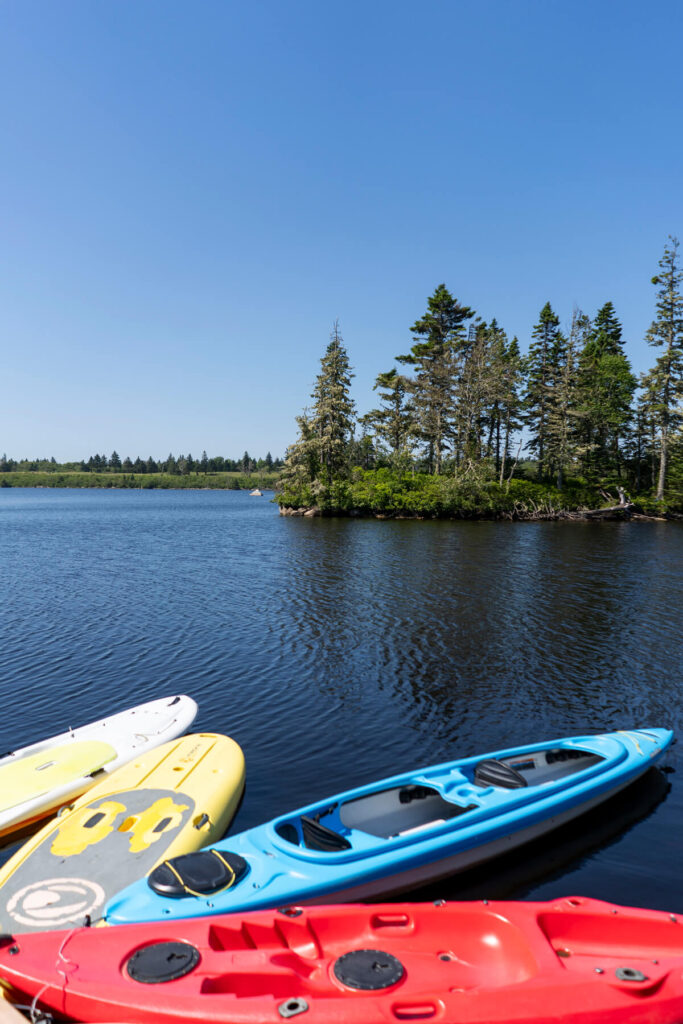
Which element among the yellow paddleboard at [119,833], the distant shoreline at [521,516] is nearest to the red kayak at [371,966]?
the yellow paddleboard at [119,833]

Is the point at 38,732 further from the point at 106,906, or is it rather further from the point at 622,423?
the point at 622,423

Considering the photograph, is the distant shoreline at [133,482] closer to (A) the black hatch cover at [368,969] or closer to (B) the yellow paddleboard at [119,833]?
(B) the yellow paddleboard at [119,833]

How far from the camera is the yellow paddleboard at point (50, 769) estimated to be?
9.38m

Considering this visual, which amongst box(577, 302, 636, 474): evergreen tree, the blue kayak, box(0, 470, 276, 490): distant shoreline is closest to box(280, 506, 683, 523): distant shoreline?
box(577, 302, 636, 474): evergreen tree

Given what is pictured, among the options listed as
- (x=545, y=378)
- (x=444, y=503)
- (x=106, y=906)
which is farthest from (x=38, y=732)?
(x=545, y=378)

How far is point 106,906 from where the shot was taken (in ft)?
21.7

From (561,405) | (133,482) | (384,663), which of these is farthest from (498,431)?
(133,482)

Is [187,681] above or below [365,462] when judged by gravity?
below

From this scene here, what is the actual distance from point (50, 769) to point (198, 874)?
4.82 metres

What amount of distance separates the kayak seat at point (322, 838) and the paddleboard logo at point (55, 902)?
2628 mm

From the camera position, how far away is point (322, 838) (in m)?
7.59

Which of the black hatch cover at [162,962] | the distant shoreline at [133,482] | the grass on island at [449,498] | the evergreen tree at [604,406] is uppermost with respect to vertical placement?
the evergreen tree at [604,406]

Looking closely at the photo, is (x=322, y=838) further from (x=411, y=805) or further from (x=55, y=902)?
(x=55, y=902)

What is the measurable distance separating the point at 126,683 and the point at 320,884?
10.3 meters
